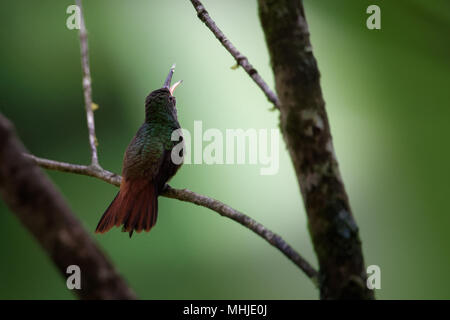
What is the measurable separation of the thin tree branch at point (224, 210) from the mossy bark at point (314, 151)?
4.1 inches

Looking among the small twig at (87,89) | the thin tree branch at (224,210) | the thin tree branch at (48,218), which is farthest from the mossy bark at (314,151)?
the small twig at (87,89)

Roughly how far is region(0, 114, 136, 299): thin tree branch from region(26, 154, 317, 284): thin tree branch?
1.78ft

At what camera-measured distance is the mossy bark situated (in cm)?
112

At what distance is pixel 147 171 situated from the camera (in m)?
2.32

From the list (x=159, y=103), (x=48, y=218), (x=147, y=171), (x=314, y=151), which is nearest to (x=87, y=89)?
(x=147, y=171)

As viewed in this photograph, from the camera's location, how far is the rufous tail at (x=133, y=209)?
214 centimetres

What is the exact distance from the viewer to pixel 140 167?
233 cm

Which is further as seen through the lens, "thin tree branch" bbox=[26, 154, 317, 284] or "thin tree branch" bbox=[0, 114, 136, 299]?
"thin tree branch" bbox=[26, 154, 317, 284]

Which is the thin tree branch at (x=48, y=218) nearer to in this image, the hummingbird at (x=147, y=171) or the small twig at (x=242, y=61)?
the small twig at (x=242, y=61)

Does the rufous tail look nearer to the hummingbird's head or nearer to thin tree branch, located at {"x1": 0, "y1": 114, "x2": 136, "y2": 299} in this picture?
the hummingbird's head

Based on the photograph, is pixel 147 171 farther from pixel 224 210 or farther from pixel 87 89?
pixel 224 210

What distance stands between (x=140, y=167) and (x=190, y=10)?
1.85 m

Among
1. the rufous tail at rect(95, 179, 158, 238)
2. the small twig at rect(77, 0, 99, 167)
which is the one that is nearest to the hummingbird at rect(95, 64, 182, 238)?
the rufous tail at rect(95, 179, 158, 238)

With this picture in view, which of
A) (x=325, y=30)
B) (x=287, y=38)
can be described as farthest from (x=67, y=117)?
(x=287, y=38)
